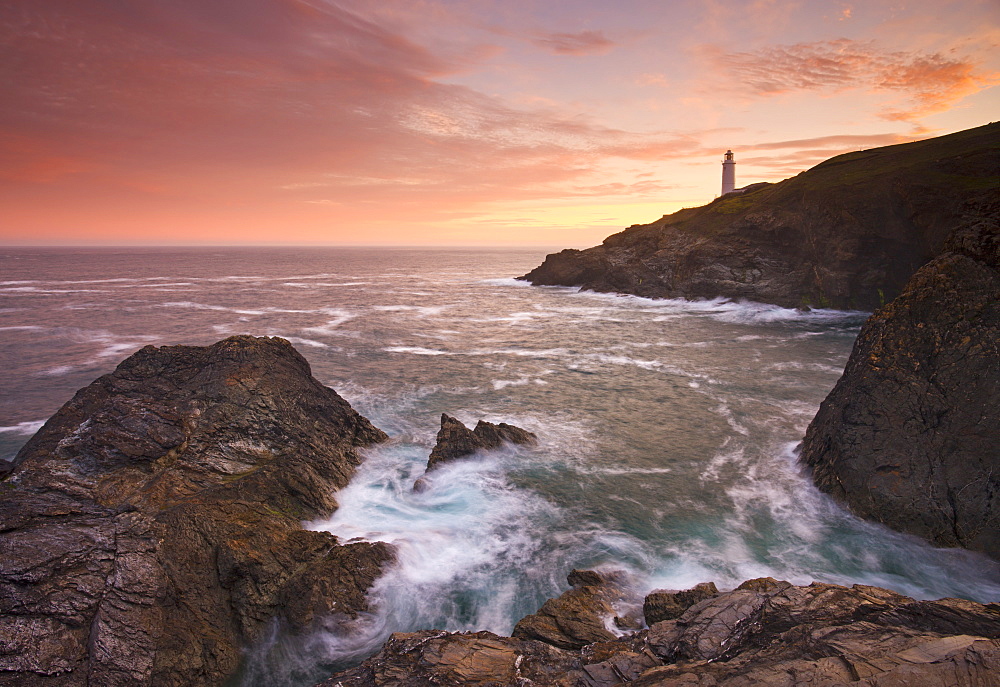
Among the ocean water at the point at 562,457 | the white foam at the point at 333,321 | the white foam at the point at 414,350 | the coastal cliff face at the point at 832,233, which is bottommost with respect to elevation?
the ocean water at the point at 562,457

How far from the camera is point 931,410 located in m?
12.7

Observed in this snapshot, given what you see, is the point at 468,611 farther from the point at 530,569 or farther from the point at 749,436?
the point at 749,436

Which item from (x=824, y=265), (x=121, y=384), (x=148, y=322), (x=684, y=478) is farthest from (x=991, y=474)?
(x=148, y=322)

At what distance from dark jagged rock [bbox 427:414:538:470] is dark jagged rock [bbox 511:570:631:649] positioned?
23.3ft

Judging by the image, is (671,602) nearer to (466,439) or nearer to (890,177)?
(466,439)

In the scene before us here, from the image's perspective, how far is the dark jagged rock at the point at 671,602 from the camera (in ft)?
28.5

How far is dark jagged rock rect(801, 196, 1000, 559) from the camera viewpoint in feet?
37.6

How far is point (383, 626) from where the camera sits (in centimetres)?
945

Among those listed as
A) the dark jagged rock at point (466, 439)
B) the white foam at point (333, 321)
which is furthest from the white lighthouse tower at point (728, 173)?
the dark jagged rock at point (466, 439)

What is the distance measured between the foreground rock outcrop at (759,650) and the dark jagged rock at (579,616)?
408 mm

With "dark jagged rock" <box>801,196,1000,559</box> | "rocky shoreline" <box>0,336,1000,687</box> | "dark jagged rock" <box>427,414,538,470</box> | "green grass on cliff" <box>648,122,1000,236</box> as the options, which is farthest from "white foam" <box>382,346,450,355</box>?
"green grass on cliff" <box>648,122,1000,236</box>

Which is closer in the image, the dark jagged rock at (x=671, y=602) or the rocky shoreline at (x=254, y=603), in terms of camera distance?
the rocky shoreline at (x=254, y=603)

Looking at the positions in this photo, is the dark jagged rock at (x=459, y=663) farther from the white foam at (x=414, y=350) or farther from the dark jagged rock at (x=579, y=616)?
the white foam at (x=414, y=350)

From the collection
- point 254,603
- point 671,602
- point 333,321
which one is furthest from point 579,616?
point 333,321
